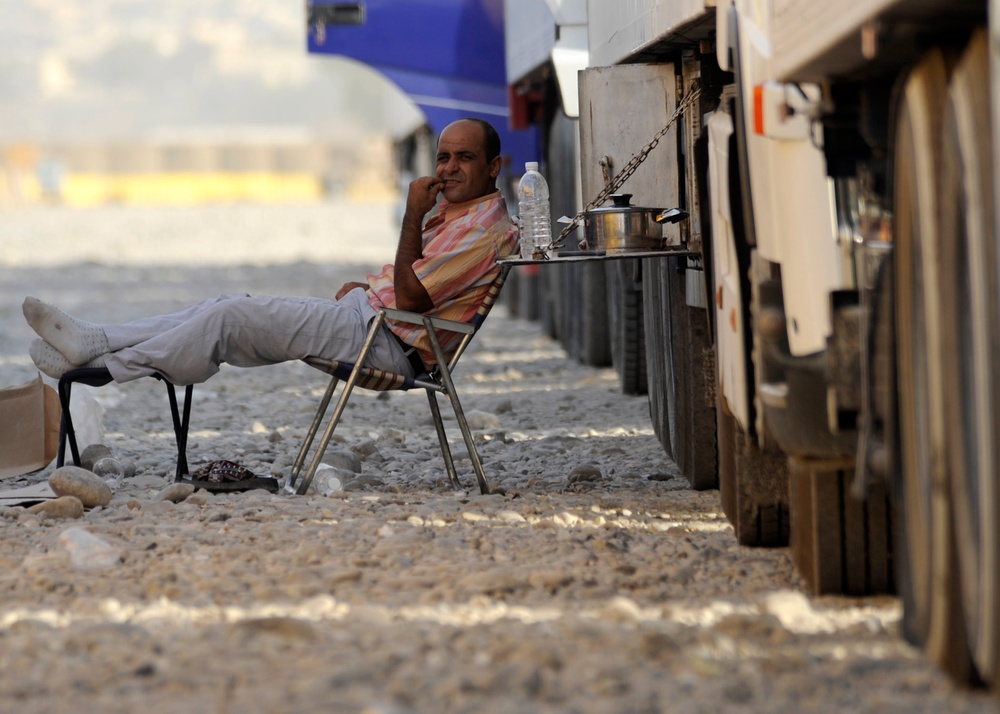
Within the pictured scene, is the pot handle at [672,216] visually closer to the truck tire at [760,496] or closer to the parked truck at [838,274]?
the parked truck at [838,274]

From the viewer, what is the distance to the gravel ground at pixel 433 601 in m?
2.95

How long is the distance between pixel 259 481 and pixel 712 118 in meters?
2.12

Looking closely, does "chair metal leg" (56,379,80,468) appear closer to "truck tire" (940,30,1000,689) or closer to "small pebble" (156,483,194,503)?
"small pebble" (156,483,194,503)

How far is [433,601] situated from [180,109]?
13393 centimetres

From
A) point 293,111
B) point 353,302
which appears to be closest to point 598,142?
point 353,302

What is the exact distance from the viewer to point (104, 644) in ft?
Result: 11.0

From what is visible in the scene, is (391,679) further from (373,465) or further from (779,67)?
(373,465)

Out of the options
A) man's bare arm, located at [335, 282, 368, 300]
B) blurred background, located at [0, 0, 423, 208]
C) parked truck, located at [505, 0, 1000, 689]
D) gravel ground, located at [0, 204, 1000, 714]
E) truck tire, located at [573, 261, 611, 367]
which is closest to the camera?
parked truck, located at [505, 0, 1000, 689]

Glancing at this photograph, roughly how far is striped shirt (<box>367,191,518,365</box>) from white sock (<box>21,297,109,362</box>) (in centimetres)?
103

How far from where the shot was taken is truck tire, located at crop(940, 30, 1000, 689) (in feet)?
8.43

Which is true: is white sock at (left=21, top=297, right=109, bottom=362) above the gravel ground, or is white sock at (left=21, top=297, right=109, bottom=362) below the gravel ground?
above

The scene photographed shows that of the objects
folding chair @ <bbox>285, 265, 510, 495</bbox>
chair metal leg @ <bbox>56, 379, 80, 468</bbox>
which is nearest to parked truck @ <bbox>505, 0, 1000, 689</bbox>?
folding chair @ <bbox>285, 265, 510, 495</bbox>

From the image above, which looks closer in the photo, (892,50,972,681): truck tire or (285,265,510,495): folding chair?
(892,50,972,681): truck tire

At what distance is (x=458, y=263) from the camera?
5332mm
